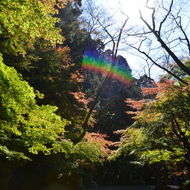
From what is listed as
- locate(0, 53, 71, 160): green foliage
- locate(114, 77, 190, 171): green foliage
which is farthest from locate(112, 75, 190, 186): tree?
locate(0, 53, 71, 160): green foliage

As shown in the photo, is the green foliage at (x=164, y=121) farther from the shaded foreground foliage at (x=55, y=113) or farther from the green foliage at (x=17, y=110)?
the green foliage at (x=17, y=110)

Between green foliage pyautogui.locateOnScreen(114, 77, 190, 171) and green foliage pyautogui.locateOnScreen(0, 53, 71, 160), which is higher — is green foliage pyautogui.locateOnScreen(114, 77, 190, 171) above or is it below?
above

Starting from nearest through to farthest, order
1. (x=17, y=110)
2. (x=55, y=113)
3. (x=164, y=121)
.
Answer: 1. (x=17, y=110)
2. (x=164, y=121)
3. (x=55, y=113)

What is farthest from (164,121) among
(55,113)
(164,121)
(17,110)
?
(17,110)

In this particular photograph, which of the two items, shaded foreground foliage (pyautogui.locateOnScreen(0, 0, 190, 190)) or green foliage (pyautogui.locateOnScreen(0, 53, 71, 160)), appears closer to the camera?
green foliage (pyautogui.locateOnScreen(0, 53, 71, 160))

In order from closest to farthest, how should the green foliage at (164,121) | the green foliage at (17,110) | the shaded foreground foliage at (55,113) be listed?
1. the green foliage at (17,110)
2. the shaded foreground foliage at (55,113)
3. the green foliage at (164,121)

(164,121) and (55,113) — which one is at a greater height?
(55,113)

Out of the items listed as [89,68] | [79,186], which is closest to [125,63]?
[89,68]

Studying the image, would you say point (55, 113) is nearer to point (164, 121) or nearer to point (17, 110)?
point (164, 121)

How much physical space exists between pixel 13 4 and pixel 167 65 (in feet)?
28.0

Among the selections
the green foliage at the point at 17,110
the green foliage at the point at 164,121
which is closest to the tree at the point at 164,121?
the green foliage at the point at 164,121

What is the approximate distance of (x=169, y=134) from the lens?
10.1 metres

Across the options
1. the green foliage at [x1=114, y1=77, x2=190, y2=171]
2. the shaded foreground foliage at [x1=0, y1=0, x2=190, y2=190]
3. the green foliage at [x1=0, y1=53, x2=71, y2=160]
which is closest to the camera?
the green foliage at [x1=0, y1=53, x2=71, y2=160]

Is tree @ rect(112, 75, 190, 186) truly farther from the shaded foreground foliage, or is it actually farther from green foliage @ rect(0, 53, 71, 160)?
green foliage @ rect(0, 53, 71, 160)
